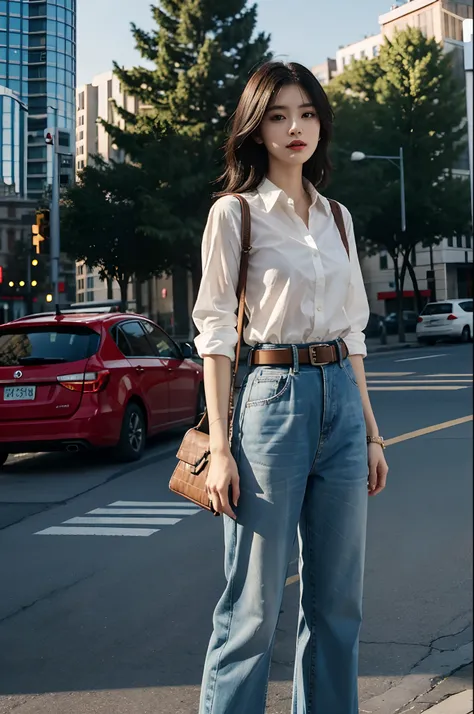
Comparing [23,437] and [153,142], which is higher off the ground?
[153,142]

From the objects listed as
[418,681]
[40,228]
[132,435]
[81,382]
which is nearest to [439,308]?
[40,228]

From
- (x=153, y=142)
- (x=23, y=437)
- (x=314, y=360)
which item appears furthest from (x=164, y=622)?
(x=153, y=142)

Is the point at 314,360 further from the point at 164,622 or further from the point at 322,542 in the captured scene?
the point at 164,622

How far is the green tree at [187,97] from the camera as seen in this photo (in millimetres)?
31547

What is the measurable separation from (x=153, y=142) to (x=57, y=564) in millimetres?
27246

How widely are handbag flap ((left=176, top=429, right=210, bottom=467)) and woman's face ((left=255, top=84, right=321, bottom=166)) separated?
0.75 meters

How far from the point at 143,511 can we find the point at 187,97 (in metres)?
26.1

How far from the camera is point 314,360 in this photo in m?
2.64

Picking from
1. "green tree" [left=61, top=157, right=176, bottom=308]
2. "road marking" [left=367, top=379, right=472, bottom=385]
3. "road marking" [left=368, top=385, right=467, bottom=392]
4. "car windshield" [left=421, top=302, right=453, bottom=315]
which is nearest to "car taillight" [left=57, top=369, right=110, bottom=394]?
"road marking" [left=368, top=385, right=467, bottom=392]

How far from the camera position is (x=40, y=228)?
944 inches

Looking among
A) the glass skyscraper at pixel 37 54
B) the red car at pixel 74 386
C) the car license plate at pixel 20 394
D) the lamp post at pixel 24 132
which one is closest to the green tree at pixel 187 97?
the lamp post at pixel 24 132

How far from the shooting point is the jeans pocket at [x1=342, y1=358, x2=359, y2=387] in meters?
2.71

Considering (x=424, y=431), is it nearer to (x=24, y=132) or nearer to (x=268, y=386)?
(x=268, y=386)

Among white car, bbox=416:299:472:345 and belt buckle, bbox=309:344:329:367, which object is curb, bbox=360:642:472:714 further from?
white car, bbox=416:299:472:345
